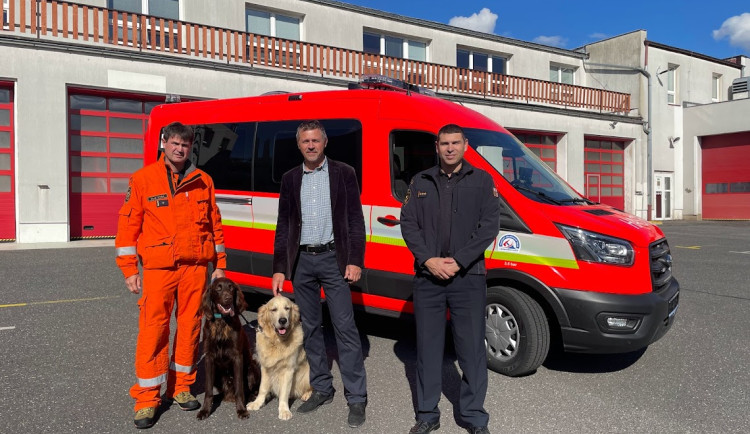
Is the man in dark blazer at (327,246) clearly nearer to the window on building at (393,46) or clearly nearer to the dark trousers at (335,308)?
the dark trousers at (335,308)

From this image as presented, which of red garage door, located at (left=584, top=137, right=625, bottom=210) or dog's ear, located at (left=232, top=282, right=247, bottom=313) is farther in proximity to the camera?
red garage door, located at (left=584, top=137, right=625, bottom=210)

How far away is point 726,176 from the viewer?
25.9m

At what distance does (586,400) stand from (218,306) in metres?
2.77

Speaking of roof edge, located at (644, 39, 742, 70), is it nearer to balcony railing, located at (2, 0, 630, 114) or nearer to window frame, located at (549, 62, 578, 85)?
window frame, located at (549, 62, 578, 85)

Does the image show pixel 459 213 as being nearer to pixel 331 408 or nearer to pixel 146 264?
pixel 331 408

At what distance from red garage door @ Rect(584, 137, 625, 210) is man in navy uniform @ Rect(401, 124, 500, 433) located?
2164 centimetres

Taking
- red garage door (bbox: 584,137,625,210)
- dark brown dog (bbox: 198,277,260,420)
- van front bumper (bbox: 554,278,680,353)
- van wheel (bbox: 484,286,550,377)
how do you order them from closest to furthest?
dark brown dog (bbox: 198,277,260,420)
van front bumper (bbox: 554,278,680,353)
van wheel (bbox: 484,286,550,377)
red garage door (bbox: 584,137,625,210)

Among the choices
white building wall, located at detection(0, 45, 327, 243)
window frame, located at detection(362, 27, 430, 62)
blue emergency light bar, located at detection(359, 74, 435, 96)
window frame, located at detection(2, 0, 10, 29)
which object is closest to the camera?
blue emergency light bar, located at detection(359, 74, 435, 96)

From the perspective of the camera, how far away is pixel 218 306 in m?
3.66

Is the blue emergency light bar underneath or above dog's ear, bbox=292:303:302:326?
above

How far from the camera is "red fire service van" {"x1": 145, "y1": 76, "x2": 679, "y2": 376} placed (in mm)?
4262

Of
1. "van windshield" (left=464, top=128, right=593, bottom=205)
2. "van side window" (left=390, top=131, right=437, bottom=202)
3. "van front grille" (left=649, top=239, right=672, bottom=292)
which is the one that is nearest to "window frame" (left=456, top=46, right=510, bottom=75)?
"van windshield" (left=464, top=128, right=593, bottom=205)

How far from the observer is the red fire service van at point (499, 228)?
426 cm

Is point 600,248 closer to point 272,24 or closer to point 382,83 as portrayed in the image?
point 382,83
